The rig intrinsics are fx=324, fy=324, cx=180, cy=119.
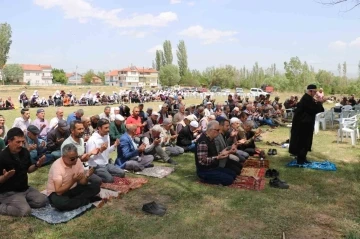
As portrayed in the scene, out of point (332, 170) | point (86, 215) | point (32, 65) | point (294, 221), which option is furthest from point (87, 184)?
point (32, 65)

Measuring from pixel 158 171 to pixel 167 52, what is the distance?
80.4 m

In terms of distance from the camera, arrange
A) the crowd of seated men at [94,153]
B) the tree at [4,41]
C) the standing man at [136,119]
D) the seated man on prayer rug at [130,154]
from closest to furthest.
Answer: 1. the crowd of seated men at [94,153]
2. the seated man on prayer rug at [130,154]
3. the standing man at [136,119]
4. the tree at [4,41]

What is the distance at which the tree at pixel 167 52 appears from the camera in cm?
8469

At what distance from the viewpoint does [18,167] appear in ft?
15.3

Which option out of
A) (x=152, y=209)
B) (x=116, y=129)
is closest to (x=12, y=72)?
(x=116, y=129)

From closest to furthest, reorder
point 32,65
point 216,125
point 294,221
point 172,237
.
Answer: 1. point 172,237
2. point 294,221
3. point 216,125
4. point 32,65

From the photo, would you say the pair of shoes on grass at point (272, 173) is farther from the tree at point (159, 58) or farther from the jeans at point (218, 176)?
the tree at point (159, 58)

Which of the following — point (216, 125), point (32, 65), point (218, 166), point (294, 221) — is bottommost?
point (294, 221)

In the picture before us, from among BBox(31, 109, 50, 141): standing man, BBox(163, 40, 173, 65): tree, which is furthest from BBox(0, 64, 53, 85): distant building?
BBox(31, 109, 50, 141): standing man

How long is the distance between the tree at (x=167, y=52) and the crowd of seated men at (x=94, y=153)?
7574 cm

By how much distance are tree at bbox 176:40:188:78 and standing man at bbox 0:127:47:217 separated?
76.3 m

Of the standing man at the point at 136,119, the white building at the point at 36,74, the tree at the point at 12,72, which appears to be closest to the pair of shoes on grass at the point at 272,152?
the standing man at the point at 136,119

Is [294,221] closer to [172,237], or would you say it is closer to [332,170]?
[172,237]

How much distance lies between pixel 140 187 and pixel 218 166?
4.99 ft
